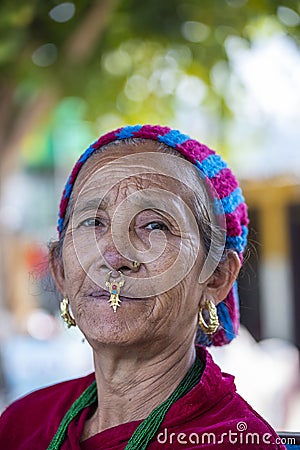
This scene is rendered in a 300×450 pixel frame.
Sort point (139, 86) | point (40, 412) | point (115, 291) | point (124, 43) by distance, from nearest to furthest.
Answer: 1. point (115, 291)
2. point (40, 412)
3. point (124, 43)
4. point (139, 86)

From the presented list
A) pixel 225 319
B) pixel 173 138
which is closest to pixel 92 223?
pixel 173 138

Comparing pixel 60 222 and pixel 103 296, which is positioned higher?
pixel 60 222

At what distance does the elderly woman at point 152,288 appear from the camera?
1.40 metres

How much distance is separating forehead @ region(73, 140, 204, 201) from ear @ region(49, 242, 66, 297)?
0.18 m

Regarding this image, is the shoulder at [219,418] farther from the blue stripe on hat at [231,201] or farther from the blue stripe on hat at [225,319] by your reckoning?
the blue stripe on hat at [231,201]

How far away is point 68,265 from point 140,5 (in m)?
2.52

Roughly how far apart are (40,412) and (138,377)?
0.36 m

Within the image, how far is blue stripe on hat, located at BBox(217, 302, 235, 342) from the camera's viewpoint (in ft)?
5.31

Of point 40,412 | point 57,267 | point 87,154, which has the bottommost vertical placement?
point 40,412

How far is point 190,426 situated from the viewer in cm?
140

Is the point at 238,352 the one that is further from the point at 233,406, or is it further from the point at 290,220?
the point at 290,220

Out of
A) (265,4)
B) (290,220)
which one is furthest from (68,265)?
(290,220)

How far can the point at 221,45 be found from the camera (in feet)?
12.1

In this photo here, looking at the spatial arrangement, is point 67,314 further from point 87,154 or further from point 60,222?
point 87,154
